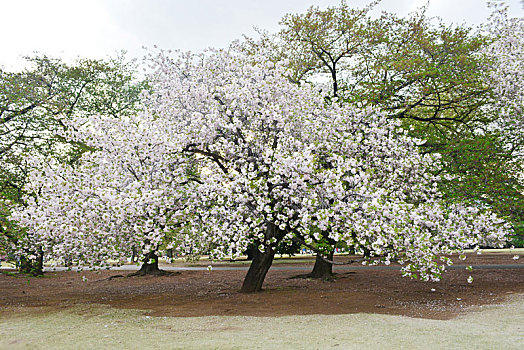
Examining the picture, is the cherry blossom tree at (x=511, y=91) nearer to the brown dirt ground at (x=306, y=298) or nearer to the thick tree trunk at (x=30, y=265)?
the brown dirt ground at (x=306, y=298)

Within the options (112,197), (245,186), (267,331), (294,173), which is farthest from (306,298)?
(112,197)

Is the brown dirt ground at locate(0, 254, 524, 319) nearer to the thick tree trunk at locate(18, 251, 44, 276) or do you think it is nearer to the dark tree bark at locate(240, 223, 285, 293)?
the dark tree bark at locate(240, 223, 285, 293)

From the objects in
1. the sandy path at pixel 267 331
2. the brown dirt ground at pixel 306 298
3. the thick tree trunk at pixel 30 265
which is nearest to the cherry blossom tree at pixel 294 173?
the brown dirt ground at pixel 306 298

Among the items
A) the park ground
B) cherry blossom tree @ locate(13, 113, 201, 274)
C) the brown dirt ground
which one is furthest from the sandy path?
cherry blossom tree @ locate(13, 113, 201, 274)

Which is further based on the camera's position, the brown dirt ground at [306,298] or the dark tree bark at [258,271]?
the dark tree bark at [258,271]

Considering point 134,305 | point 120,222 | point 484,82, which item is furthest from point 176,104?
point 484,82

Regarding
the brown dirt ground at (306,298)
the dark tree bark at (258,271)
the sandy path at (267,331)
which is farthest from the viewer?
the dark tree bark at (258,271)

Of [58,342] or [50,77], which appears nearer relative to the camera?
[58,342]

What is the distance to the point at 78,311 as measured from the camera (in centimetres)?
1255

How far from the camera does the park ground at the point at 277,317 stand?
809cm

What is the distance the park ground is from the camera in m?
8.09

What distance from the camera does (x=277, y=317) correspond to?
10758 millimetres

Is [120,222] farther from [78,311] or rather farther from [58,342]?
[78,311]

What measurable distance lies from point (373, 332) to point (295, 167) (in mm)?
4568
